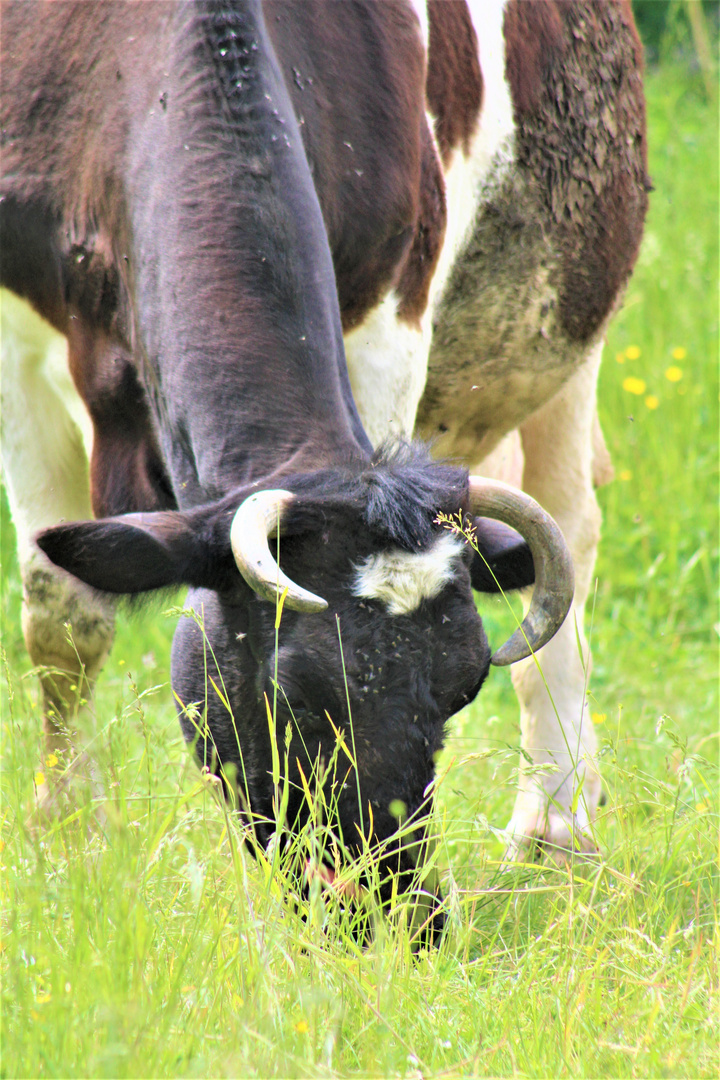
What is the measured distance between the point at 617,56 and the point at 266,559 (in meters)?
3.37

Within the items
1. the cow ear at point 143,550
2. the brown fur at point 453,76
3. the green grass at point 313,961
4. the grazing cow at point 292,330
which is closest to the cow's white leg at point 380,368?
the grazing cow at point 292,330

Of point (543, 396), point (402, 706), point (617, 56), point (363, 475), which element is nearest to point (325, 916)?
point (402, 706)

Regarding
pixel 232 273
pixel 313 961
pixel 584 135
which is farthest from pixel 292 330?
pixel 584 135

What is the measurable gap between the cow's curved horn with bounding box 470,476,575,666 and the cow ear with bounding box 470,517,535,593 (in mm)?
72

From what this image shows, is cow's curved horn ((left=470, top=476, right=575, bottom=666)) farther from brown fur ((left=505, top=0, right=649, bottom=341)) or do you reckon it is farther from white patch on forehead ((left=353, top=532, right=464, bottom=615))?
brown fur ((left=505, top=0, right=649, bottom=341))

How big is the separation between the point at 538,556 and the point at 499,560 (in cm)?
13

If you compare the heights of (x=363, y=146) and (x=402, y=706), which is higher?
(x=363, y=146)

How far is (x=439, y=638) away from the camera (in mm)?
2441

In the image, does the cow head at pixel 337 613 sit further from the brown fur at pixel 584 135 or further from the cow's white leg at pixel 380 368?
→ the brown fur at pixel 584 135

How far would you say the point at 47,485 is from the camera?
3.67 m

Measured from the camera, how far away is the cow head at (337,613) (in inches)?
93.4

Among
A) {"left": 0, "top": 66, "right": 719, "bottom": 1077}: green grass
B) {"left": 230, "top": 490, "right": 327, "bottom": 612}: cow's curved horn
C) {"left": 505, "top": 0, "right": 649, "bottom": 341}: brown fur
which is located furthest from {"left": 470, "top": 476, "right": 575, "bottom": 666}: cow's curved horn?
{"left": 505, "top": 0, "right": 649, "bottom": 341}: brown fur

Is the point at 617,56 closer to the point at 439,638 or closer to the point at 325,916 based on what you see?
the point at 439,638

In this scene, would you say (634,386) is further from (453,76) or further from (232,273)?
(232,273)
